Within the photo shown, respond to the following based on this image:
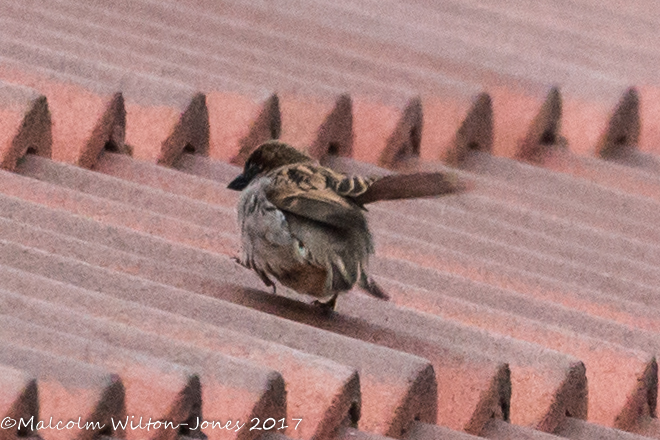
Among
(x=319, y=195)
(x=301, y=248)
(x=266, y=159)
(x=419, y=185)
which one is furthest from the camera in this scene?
(x=266, y=159)

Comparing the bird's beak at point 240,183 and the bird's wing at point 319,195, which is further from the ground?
the bird's beak at point 240,183

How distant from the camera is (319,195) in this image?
3.21 m

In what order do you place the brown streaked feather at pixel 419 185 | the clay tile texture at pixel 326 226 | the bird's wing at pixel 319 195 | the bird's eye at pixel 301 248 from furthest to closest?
the bird's eye at pixel 301 248 < the bird's wing at pixel 319 195 < the brown streaked feather at pixel 419 185 < the clay tile texture at pixel 326 226

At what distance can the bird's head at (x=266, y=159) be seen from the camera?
3703mm

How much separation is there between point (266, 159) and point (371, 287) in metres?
0.51

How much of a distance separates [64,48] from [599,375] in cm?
213

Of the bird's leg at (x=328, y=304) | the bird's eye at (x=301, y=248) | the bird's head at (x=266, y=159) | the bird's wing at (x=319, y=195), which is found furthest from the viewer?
the bird's head at (x=266, y=159)

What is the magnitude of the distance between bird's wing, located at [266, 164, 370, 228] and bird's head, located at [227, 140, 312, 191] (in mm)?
270

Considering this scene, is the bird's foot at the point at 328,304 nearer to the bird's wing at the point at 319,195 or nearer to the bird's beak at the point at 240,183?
the bird's wing at the point at 319,195

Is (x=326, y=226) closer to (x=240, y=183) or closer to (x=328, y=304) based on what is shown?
(x=328, y=304)

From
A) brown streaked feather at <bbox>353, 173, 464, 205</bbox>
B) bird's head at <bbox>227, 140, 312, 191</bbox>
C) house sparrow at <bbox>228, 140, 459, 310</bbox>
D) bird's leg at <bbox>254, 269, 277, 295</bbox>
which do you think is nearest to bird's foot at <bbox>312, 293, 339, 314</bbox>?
house sparrow at <bbox>228, 140, 459, 310</bbox>

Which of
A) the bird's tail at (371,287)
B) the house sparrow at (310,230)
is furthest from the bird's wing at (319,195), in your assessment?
the bird's tail at (371,287)

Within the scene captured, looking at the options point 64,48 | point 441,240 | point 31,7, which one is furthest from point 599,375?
point 31,7

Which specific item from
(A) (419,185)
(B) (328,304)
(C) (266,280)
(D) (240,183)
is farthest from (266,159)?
(A) (419,185)
